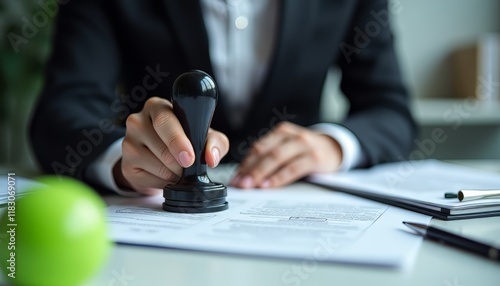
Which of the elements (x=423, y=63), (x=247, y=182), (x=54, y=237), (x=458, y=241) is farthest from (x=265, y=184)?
(x=423, y=63)

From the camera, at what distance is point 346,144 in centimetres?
87

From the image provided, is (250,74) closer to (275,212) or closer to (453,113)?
(275,212)

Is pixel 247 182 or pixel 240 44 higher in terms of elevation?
pixel 240 44

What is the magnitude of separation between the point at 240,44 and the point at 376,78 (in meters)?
0.32

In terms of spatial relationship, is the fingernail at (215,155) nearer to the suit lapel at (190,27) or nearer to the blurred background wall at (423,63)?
the suit lapel at (190,27)

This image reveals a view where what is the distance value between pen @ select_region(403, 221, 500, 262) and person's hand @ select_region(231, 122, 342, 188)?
1.00ft

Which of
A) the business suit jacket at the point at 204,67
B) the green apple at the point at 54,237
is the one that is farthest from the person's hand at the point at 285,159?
the green apple at the point at 54,237

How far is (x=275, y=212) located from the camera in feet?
1.79

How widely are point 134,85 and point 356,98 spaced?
52 cm

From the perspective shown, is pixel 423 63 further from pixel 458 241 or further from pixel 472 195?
pixel 458 241

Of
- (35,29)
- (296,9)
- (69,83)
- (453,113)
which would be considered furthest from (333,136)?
(35,29)

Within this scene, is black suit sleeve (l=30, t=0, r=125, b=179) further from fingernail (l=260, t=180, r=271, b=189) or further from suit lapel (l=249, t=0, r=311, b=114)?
suit lapel (l=249, t=0, r=311, b=114)

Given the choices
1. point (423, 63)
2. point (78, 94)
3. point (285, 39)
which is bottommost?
point (78, 94)

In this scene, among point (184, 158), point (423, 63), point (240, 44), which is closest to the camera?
point (184, 158)
